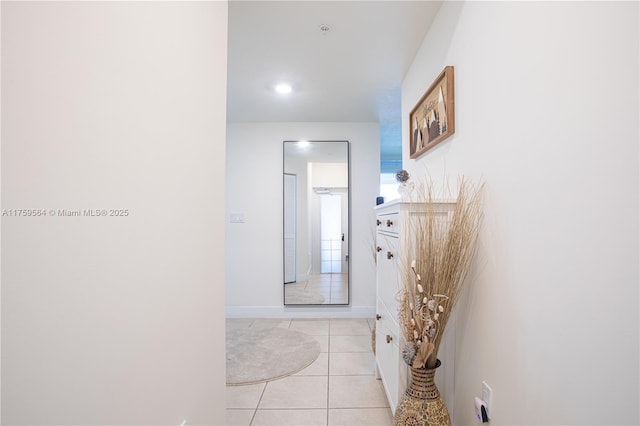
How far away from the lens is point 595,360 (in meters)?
0.77

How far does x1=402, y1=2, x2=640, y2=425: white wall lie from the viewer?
2.32 ft

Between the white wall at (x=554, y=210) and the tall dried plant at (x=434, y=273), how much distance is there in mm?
88

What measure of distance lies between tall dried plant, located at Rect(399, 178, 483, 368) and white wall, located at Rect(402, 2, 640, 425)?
0.09 meters

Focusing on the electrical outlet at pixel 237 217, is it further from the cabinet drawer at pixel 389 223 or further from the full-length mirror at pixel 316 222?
the cabinet drawer at pixel 389 223

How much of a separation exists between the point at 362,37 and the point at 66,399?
7.14 ft

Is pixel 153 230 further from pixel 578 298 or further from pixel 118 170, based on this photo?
pixel 578 298

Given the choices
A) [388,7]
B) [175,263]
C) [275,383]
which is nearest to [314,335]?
[275,383]

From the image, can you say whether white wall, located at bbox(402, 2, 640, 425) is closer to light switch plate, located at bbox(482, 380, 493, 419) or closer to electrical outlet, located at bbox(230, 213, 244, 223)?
light switch plate, located at bbox(482, 380, 493, 419)

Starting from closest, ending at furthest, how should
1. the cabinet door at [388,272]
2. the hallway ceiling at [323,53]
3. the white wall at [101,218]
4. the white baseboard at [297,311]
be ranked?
the white wall at [101,218] → the cabinet door at [388,272] → the hallway ceiling at [323,53] → the white baseboard at [297,311]

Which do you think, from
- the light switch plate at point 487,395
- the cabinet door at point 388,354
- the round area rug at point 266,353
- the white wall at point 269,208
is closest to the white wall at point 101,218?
the cabinet door at point 388,354

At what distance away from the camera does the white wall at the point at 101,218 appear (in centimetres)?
61

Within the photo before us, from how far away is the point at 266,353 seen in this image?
2625 millimetres

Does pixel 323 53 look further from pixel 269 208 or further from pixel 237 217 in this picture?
pixel 237 217

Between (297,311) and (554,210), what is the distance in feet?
10.6
